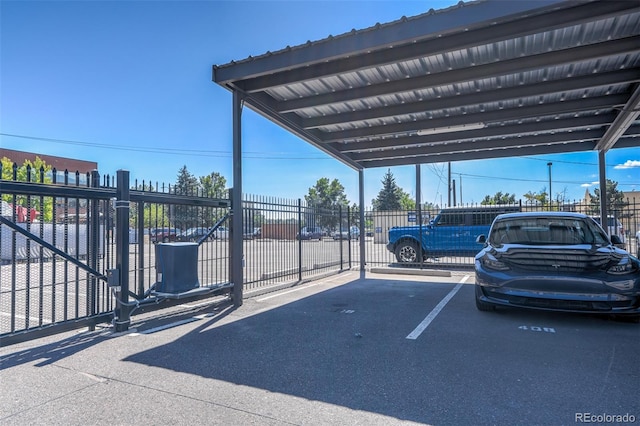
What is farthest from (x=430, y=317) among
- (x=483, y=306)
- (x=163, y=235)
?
(x=163, y=235)

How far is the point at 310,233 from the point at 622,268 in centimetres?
740

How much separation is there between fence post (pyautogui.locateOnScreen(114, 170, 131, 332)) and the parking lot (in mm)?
295

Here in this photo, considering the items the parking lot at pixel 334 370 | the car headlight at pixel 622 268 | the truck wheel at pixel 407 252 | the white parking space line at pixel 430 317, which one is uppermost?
the car headlight at pixel 622 268

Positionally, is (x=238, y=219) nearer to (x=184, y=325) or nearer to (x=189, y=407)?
(x=184, y=325)

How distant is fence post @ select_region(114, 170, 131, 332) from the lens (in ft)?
16.7

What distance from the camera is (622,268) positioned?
4.88 meters

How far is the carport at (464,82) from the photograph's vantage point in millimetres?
4965

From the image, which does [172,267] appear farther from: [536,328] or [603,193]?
[603,193]

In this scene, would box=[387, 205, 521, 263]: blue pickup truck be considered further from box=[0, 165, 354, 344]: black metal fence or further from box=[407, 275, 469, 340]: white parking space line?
box=[0, 165, 354, 344]: black metal fence

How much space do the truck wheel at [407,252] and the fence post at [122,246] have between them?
9.61 meters

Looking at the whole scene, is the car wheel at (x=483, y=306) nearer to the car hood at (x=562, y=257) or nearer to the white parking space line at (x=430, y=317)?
the white parking space line at (x=430, y=317)

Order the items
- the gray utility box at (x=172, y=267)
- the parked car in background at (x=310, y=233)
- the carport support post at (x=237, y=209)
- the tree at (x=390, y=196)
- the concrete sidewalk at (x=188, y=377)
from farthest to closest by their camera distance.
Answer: the tree at (x=390, y=196)
the parked car in background at (x=310, y=233)
the carport support post at (x=237, y=209)
the gray utility box at (x=172, y=267)
the concrete sidewalk at (x=188, y=377)

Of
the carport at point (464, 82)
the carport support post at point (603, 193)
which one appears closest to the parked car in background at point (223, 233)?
the carport at point (464, 82)

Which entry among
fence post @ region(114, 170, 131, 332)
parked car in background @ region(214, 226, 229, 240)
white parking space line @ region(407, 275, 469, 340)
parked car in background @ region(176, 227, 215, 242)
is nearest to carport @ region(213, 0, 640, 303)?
parked car in background @ region(214, 226, 229, 240)
